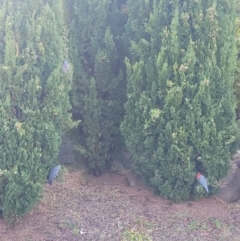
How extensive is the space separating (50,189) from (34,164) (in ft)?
4.43

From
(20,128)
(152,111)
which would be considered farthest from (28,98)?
(152,111)

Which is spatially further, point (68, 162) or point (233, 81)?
point (68, 162)

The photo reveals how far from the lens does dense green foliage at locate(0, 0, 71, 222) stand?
5086 millimetres

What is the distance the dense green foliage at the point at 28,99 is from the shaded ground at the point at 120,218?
1.26ft

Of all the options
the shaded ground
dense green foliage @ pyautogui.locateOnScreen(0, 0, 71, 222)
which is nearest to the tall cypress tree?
the shaded ground

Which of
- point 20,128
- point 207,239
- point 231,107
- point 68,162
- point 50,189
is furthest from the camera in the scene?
point 68,162

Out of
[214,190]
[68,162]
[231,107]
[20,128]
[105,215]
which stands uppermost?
[231,107]

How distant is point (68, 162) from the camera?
7805 millimetres

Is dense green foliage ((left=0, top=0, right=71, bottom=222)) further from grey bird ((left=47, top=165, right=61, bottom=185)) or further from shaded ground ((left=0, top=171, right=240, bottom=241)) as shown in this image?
shaded ground ((left=0, top=171, right=240, bottom=241))

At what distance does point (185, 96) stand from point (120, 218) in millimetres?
1583

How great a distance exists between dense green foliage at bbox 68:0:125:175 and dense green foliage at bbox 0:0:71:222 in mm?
970

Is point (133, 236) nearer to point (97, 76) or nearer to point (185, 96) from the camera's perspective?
point (185, 96)

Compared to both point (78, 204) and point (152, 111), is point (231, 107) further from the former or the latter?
point (78, 204)

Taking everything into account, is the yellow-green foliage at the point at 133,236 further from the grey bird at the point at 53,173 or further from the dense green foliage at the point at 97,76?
the dense green foliage at the point at 97,76
